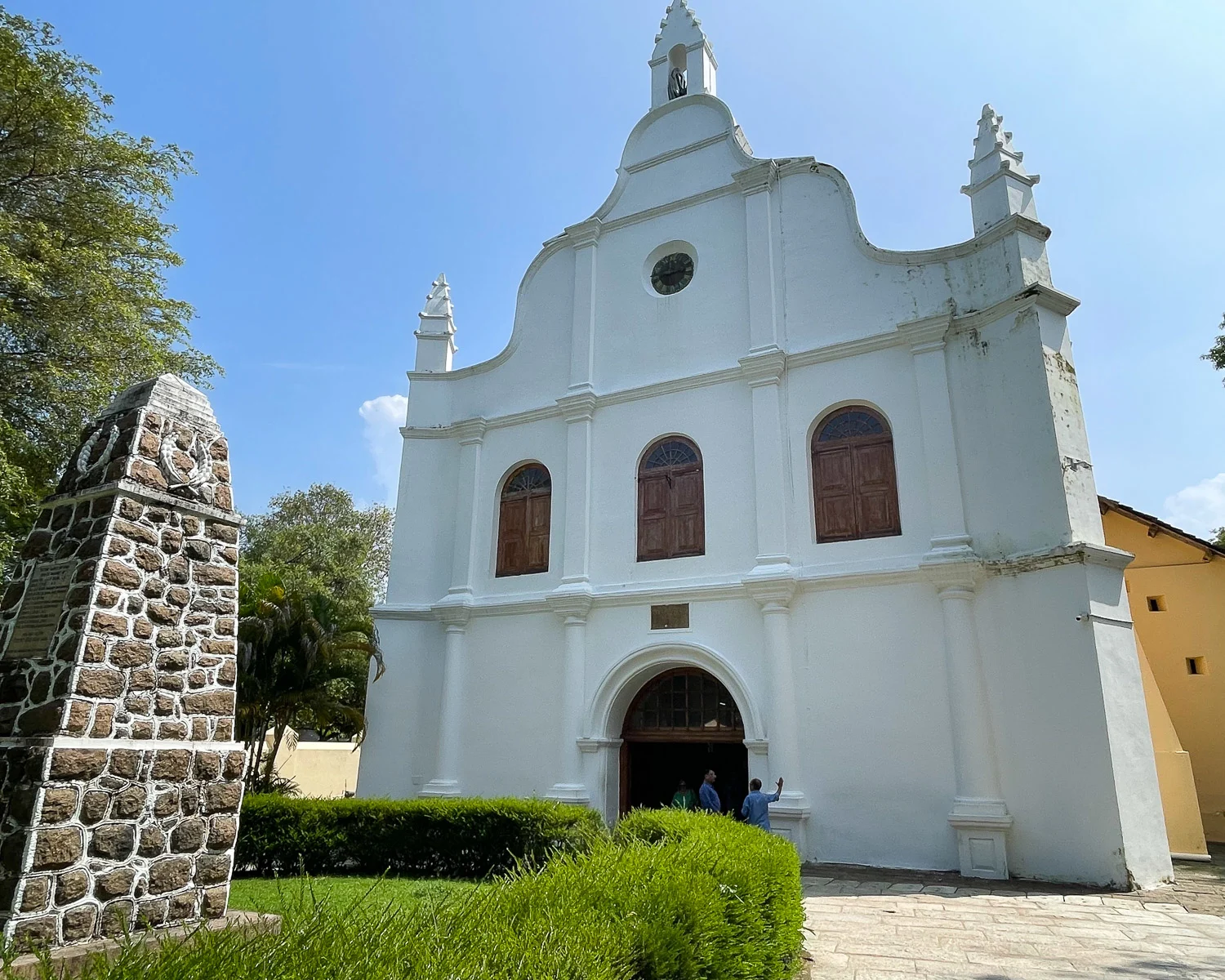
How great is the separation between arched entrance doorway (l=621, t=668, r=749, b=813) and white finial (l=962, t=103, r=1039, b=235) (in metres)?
8.38

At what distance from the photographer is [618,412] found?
14.2 metres

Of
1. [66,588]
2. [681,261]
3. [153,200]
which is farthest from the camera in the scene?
[681,261]

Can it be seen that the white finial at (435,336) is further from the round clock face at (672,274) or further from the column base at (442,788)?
the column base at (442,788)

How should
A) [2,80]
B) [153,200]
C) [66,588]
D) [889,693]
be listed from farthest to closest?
[153,200], [2,80], [889,693], [66,588]

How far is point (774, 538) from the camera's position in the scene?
39.1 feet

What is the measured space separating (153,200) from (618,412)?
29.4 feet

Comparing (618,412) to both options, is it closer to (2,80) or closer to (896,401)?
(896,401)

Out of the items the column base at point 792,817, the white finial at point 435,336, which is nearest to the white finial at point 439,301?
the white finial at point 435,336

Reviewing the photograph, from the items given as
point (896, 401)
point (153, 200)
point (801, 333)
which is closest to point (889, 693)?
point (896, 401)

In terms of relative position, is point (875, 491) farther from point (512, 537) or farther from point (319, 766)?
point (319, 766)

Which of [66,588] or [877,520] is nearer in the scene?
[66,588]

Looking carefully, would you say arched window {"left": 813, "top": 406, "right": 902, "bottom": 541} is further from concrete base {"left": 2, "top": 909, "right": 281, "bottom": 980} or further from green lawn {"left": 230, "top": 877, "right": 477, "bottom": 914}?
concrete base {"left": 2, "top": 909, "right": 281, "bottom": 980}

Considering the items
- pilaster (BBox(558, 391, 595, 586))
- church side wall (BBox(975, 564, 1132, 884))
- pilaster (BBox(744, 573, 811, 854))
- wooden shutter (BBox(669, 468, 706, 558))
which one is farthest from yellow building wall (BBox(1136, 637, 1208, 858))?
pilaster (BBox(558, 391, 595, 586))

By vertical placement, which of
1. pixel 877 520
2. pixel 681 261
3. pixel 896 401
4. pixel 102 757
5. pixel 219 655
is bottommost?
pixel 102 757
